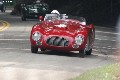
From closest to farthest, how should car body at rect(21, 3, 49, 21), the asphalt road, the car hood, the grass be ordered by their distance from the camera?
the grass < the asphalt road < the car hood < car body at rect(21, 3, 49, 21)

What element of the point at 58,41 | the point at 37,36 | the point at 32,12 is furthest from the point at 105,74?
the point at 32,12

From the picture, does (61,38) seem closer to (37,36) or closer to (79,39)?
(79,39)

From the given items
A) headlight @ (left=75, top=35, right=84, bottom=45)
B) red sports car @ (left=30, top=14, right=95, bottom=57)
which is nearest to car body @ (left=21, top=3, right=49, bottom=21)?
red sports car @ (left=30, top=14, right=95, bottom=57)

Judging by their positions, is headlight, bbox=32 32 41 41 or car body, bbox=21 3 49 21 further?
car body, bbox=21 3 49 21

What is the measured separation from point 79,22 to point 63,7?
33.1m

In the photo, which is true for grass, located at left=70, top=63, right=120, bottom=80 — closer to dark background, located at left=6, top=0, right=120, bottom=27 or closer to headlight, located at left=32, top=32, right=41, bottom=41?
headlight, located at left=32, top=32, right=41, bottom=41

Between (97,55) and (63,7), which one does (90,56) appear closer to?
(97,55)

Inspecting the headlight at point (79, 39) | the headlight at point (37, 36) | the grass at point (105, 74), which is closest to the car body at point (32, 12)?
the headlight at point (37, 36)

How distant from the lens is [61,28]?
1441 cm

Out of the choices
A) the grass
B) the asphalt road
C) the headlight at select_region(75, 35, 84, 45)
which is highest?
the grass

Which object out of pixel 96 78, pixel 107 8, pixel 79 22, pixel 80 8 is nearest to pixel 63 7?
pixel 80 8

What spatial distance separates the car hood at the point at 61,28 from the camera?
46.3 ft

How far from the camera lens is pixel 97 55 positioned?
595 inches

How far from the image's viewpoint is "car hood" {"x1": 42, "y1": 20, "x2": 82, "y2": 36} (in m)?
14.1
